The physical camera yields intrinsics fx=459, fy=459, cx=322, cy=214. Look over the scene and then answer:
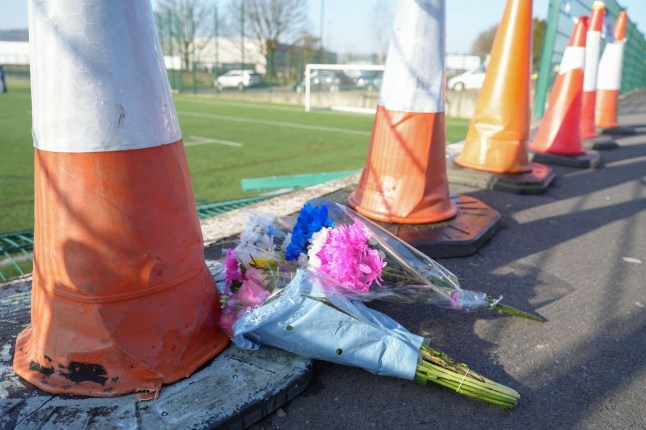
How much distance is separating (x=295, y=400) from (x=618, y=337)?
182cm

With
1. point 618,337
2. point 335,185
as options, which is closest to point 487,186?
point 335,185

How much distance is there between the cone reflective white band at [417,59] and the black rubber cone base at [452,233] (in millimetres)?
926

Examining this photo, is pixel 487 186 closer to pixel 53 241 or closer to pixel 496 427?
pixel 496 427

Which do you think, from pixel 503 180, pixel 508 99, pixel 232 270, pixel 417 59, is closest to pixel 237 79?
pixel 508 99

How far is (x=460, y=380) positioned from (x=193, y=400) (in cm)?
107

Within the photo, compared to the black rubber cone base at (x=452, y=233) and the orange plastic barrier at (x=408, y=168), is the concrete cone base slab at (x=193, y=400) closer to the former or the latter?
the black rubber cone base at (x=452, y=233)

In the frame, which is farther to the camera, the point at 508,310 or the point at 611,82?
the point at 611,82

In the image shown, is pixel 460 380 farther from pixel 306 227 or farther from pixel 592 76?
pixel 592 76

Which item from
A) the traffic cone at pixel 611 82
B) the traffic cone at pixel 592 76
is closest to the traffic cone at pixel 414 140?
the traffic cone at pixel 592 76

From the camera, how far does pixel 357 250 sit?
233 cm

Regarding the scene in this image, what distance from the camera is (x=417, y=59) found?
11.6 ft

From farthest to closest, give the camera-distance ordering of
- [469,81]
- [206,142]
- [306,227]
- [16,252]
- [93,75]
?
[469,81] → [206,142] → [16,252] → [306,227] → [93,75]

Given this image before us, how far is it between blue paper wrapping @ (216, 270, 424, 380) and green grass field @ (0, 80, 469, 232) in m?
4.25

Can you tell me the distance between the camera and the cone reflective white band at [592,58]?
8.54m
